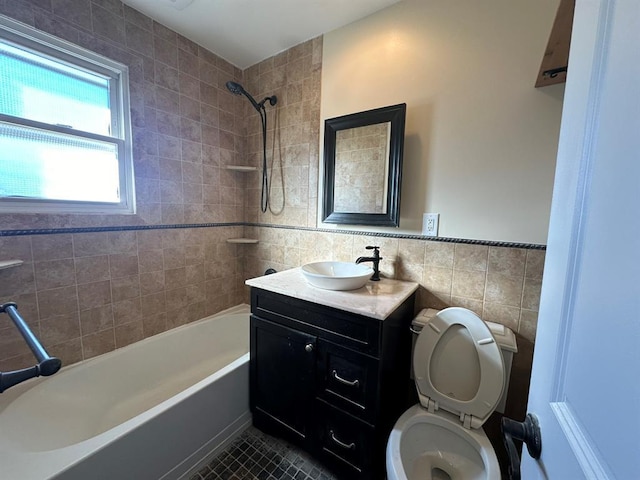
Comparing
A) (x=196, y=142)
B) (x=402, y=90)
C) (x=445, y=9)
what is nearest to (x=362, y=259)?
(x=402, y=90)

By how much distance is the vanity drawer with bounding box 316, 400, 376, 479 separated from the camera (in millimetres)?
1177

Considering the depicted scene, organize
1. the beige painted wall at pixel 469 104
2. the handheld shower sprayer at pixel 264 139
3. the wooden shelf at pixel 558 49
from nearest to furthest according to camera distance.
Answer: the wooden shelf at pixel 558 49
the beige painted wall at pixel 469 104
the handheld shower sprayer at pixel 264 139

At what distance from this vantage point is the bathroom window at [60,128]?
1.31 m

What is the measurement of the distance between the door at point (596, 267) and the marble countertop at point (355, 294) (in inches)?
27.4

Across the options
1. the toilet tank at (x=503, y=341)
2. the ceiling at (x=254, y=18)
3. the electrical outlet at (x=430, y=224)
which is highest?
the ceiling at (x=254, y=18)

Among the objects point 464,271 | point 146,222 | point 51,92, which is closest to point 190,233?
point 146,222

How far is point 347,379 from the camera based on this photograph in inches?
47.6

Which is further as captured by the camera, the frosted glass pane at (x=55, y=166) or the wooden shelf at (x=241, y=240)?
the wooden shelf at (x=241, y=240)

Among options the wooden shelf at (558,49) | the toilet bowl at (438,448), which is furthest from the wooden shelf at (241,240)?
the wooden shelf at (558,49)

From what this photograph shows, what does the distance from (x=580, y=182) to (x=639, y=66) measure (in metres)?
0.16

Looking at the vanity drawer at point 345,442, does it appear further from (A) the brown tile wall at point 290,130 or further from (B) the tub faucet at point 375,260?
(A) the brown tile wall at point 290,130

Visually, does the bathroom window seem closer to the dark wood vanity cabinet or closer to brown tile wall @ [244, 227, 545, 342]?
the dark wood vanity cabinet

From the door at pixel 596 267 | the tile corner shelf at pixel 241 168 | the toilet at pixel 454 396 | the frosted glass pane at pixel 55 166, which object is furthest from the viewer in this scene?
the tile corner shelf at pixel 241 168

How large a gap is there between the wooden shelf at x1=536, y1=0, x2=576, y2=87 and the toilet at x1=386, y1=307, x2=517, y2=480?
1.07 m
